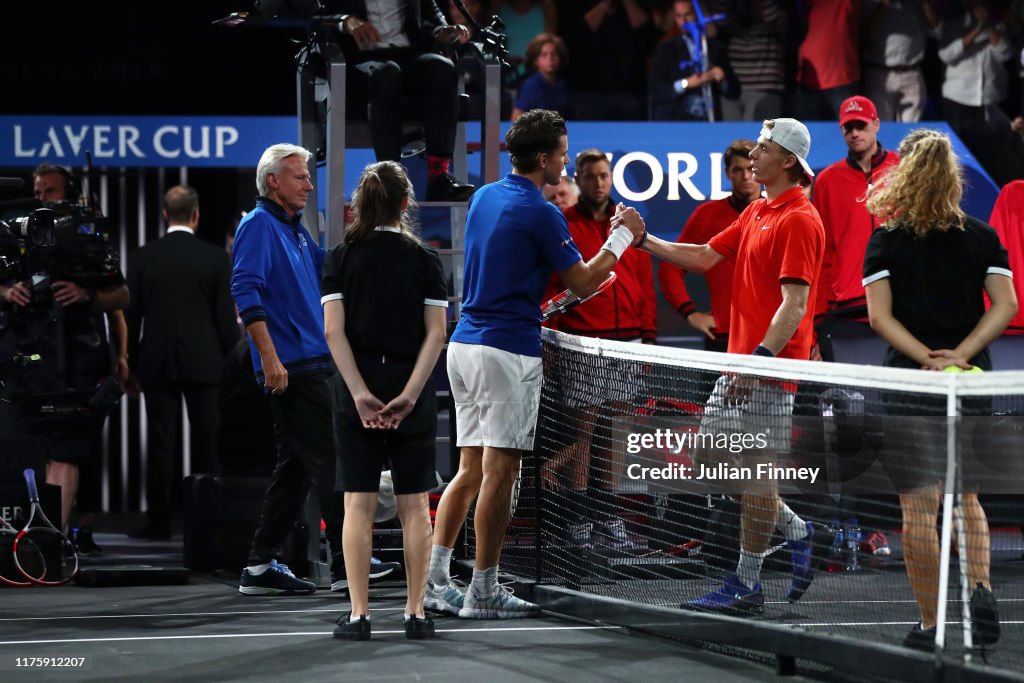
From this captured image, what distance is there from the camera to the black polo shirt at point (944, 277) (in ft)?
16.5

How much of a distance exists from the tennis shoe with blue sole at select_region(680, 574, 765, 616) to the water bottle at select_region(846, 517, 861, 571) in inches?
13.9

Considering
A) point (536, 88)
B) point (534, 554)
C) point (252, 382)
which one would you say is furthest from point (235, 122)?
point (534, 554)

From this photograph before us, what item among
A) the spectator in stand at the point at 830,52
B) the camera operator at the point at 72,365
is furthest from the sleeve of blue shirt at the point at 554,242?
the spectator in stand at the point at 830,52

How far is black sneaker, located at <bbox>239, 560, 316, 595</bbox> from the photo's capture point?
6.57m

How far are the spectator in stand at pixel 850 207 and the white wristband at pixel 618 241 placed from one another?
2.75 m

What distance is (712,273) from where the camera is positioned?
25.8 ft

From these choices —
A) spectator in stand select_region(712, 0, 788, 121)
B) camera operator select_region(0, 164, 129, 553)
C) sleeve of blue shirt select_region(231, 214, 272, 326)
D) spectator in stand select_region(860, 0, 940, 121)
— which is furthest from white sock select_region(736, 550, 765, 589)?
spectator in stand select_region(860, 0, 940, 121)

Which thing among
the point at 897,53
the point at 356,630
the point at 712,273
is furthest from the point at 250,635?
the point at 897,53

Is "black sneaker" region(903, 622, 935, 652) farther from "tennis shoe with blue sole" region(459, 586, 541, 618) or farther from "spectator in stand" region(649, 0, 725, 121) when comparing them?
"spectator in stand" region(649, 0, 725, 121)

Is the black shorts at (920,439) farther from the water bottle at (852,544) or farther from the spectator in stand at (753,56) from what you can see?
the spectator in stand at (753,56)

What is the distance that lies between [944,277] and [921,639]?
125 centimetres

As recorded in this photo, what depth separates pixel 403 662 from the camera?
4777 millimetres

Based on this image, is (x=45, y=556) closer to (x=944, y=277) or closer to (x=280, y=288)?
(x=280, y=288)

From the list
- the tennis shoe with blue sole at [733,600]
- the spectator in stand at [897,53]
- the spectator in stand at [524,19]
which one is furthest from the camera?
the spectator in stand at [524,19]
